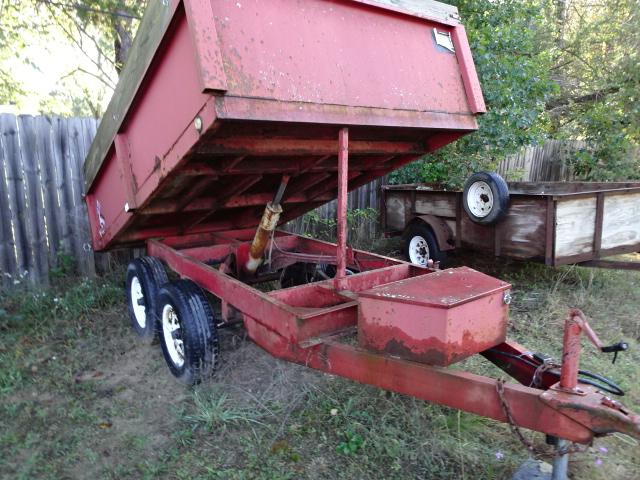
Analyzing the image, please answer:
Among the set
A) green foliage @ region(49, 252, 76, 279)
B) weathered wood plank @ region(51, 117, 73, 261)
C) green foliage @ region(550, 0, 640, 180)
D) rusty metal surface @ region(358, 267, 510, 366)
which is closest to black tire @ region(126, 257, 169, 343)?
green foliage @ region(49, 252, 76, 279)

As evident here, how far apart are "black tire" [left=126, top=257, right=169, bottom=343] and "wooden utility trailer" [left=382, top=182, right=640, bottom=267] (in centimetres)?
359

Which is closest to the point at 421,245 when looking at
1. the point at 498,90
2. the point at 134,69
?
the point at 498,90

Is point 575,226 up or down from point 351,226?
up

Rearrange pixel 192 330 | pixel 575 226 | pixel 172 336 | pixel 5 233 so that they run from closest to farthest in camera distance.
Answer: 1. pixel 192 330
2. pixel 172 336
3. pixel 575 226
4. pixel 5 233

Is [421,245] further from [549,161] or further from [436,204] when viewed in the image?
[549,161]

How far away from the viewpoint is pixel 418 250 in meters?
6.45

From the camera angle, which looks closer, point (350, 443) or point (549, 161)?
point (350, 443)

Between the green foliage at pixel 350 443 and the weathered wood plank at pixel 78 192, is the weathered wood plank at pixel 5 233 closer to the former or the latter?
the weathered wood plank at pixel 78 192

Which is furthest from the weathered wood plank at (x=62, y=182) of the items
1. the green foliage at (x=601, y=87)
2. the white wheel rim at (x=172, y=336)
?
the green foliage at (x=601, y=87)

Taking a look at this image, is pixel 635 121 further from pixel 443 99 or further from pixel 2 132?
pixel 2 132

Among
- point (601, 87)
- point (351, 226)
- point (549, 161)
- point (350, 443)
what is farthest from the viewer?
point (601, 87)

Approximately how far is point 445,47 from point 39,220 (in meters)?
4.94

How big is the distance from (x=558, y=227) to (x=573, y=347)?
320 cm

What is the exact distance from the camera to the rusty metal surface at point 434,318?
2.13 metres
